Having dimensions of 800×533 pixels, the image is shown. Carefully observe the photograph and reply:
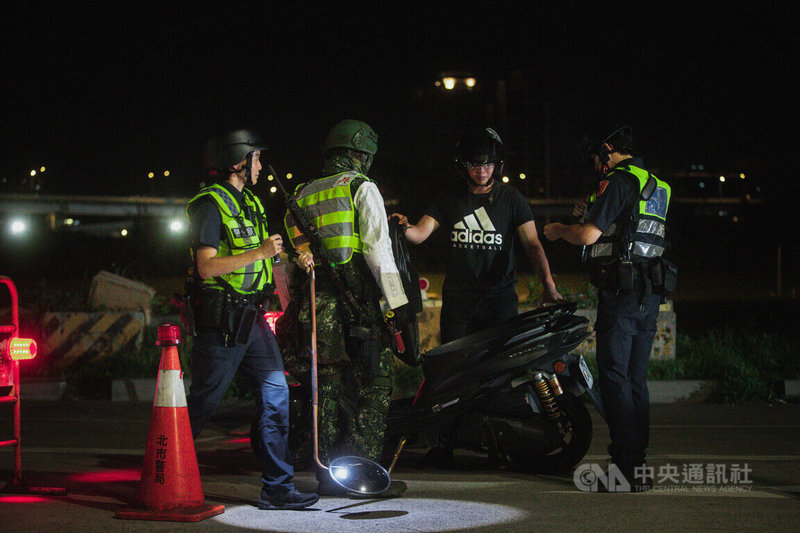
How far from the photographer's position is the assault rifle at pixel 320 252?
5.57 metres

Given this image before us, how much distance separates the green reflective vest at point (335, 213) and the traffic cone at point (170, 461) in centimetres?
115

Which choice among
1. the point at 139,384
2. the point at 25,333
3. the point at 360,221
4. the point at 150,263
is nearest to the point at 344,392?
the point at 360,221

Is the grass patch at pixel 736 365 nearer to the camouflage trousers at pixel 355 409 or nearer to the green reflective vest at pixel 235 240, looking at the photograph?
the camouflage trousers at pixel 355 409

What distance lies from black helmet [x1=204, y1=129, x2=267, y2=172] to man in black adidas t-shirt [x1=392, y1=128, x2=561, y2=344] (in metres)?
1.43

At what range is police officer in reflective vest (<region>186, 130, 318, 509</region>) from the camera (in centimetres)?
501

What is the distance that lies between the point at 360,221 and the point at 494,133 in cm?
Result: 131

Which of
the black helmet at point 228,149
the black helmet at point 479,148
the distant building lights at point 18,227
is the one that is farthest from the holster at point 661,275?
the distant building lights at point 18,227

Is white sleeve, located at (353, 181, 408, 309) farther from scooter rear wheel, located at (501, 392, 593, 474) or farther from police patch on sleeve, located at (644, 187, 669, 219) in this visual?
police patch on sleeve, located at (644, 187, 669, 219)

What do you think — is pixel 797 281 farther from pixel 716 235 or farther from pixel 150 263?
pixel 716 235

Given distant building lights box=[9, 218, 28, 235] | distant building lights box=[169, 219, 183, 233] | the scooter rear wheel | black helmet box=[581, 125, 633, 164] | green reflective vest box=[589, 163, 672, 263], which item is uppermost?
distant building lights box=[9, 218, 28, 235]

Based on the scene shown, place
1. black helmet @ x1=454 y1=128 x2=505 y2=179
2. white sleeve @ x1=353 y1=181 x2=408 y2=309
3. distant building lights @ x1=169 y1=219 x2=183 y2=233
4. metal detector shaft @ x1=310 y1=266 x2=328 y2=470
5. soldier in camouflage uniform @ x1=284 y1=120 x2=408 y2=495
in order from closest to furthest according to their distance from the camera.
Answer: metal detector shaft @ x1=310 y1=266 x2=328 y2=470 < white sleeve @ x1=353 y1=181 x2=408 y2=309 < soldier in camouflage uniform @ x1=284 y1=120 x2=408 y2=495 < black helmet @ x1=454 y1=128 x2=505 y2=179 < distant building lights @ x1=169 y1=219 x2=183 y2=233

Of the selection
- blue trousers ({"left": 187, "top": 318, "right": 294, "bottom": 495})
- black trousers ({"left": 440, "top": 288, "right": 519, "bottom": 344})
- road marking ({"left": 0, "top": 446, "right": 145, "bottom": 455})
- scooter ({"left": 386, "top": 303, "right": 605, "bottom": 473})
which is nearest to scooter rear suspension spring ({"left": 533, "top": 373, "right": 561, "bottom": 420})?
scooter ({"left": 386, "top": 303, "right": 605, "bottom": 473})

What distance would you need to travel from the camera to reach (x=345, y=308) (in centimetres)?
573

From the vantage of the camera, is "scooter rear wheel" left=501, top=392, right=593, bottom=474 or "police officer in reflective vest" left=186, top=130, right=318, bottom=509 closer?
"police officer in reflective vest" left=186, top=130, right=318, bottom=509
